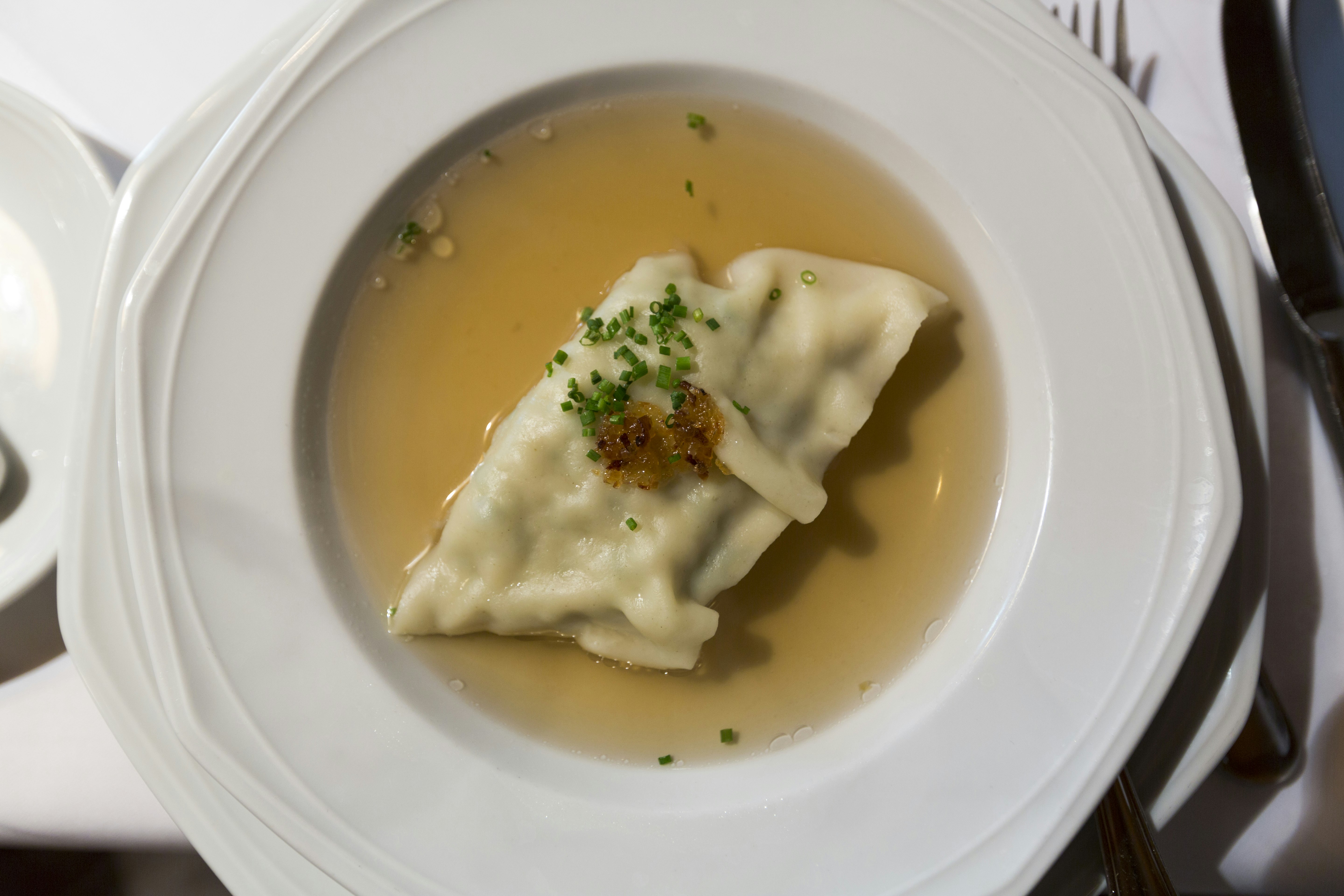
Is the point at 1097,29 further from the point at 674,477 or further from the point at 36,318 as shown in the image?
the point at 36,318

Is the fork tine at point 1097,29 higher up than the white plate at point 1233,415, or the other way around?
the fork tine at point 1097,29

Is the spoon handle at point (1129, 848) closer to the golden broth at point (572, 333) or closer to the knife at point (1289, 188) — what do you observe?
the golden broth at point (572, 333)

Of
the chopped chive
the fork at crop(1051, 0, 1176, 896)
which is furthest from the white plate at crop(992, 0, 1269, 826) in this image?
the chopped chive

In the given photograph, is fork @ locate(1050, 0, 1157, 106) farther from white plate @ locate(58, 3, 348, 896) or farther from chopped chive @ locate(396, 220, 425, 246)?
white plate @ locate(58, 3, 348, 896)

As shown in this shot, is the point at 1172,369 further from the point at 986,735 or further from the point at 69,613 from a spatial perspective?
the point at 69,613

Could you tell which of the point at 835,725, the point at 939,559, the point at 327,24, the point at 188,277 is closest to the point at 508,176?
the point at 327,24

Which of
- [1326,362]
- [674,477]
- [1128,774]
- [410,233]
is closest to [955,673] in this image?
[1128,774]

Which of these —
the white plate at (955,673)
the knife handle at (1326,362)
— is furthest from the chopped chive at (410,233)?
the knife handle at (1326,362)
